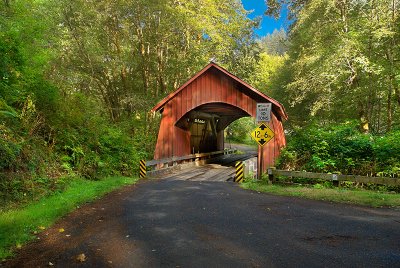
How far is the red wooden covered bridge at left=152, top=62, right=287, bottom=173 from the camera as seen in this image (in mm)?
15750

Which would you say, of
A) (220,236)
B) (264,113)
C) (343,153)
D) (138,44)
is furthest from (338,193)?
(138,44)

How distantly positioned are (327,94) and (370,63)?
2928mm

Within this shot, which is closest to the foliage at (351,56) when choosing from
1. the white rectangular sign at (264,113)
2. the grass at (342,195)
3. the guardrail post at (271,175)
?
the white rectangular sign at (264,113)

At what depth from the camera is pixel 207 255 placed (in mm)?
4859

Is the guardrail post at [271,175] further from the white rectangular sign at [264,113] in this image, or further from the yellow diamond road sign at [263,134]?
the white rectangular sign at [264,113]

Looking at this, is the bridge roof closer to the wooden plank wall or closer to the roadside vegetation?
the wooden plank wall

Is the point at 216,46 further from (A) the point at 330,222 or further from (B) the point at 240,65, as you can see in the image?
(A) the point at 330,222

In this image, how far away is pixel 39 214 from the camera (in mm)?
6855

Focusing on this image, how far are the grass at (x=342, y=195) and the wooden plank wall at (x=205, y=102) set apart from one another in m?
4.76

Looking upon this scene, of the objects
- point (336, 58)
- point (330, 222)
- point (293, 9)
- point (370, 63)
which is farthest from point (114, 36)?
point (330, 222)

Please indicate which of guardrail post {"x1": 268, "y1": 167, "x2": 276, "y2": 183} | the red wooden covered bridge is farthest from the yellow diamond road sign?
the red wooden covered bridge

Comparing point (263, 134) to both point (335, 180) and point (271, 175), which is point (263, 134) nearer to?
point (271, 175)

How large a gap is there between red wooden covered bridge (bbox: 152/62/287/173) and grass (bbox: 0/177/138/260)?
25.0ft

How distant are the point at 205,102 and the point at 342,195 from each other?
31.2 feet
